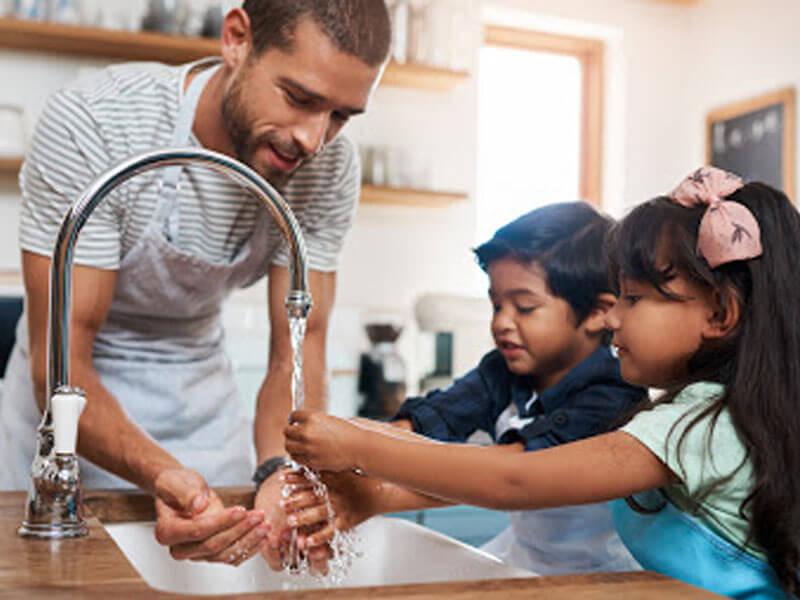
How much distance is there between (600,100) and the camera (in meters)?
4.15

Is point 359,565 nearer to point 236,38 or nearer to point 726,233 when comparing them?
point 726,233

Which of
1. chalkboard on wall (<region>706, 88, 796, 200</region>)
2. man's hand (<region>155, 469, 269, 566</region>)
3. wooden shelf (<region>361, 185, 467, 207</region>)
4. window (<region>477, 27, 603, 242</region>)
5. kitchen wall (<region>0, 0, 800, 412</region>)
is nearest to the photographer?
man's hand (<region>155, 469, 269, 566</region>)

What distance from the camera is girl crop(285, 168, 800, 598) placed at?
894 mm

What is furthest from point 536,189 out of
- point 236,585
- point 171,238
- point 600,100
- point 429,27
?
point 236,585

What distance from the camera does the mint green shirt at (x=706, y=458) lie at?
89cm

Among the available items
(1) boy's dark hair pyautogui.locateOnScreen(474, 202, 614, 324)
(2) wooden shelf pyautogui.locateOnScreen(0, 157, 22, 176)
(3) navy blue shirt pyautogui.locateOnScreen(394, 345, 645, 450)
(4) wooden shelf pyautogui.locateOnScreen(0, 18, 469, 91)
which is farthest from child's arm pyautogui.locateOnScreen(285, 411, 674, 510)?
(4) wooden shelf pyautogui.locateOnScreen(0, 18, 469, 91)

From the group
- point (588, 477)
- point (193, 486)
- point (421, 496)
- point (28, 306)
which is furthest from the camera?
point (28, 306)

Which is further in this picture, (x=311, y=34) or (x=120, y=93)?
(x=120, y=93)

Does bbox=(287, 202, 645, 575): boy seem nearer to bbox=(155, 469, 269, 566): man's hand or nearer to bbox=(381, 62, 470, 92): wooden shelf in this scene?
bbox=(155, 469, 269, 566): man's hand

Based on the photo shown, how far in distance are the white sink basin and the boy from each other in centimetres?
7

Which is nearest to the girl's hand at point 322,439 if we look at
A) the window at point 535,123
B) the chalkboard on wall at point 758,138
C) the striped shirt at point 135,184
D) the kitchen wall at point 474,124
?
the striped shirt at point 135,184

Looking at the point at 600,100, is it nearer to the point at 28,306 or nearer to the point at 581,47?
the point at 581,47

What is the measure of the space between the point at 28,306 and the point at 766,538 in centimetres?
97

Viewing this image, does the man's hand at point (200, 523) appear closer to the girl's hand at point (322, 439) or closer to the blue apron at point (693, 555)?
the girl's hand at point (322, 439)
